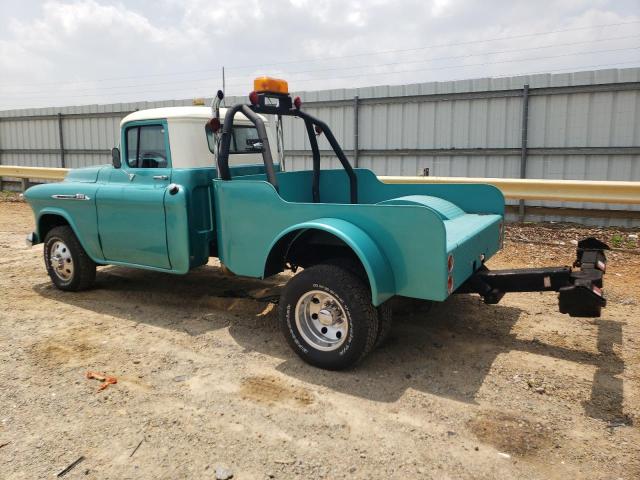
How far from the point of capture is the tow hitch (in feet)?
12.8

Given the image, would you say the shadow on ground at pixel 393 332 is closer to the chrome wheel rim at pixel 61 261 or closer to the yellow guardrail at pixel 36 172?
the chrome wheel rim at pixel 61 261

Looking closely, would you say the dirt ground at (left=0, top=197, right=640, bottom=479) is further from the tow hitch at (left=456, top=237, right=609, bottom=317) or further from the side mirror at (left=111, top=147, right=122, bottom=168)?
the side mirror at (left=111, top=147, right=122, bottom=168)

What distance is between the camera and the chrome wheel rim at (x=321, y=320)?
A: 13.8 feet

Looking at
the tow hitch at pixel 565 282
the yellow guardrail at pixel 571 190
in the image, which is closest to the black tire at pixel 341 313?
the tow hitch at pixel 565 282

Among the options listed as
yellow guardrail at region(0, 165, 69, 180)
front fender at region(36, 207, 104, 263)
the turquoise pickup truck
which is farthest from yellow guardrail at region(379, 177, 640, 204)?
yellow guardrail at region(0, 165, 69, 180)

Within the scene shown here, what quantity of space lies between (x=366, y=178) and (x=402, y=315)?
1619mm

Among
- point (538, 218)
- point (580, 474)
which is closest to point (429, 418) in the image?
point (580, 474)

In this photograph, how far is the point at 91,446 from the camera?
3.28 m

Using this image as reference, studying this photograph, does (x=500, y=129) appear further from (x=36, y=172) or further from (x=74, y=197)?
(x=36, y=172)

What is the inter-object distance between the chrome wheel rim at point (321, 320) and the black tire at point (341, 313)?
2cm

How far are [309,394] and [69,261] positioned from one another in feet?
12.3

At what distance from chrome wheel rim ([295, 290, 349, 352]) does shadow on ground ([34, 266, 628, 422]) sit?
0.23 m

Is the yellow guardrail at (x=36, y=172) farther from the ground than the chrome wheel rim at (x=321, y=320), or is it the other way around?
the yellow guardrail at (x=36, y=172)

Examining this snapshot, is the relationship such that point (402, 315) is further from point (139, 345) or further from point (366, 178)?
point (139, 345)
